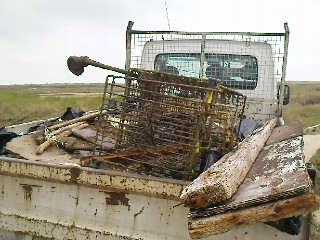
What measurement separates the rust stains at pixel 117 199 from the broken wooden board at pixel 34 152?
0.62 meters

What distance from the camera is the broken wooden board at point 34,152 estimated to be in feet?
10.8

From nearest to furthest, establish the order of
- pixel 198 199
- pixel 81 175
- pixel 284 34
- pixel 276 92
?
pixel 198 199
pixel 81 175
pixel 284 34
pixel 276 92

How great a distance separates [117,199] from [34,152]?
3.88 feet

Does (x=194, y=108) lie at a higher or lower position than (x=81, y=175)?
higher

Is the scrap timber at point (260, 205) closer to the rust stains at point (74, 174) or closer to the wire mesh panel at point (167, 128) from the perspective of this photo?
the wire mesh panel at point (167, 128)

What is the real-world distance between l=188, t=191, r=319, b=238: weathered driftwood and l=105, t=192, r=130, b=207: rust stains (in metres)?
0.98

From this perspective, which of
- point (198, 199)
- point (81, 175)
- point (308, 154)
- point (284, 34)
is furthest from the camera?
point (308, 154)

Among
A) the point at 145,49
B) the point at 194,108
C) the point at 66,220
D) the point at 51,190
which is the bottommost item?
the point at 66,220

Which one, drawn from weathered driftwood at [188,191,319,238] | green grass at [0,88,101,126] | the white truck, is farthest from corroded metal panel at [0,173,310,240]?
green grass at [0,88,101,126]

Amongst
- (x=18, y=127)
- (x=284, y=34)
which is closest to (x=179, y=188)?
(x=284, y=34)

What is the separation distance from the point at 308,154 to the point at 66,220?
10033mm

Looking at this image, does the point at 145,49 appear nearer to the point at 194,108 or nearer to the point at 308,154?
the point at 194,108

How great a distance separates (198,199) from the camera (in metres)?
1.71

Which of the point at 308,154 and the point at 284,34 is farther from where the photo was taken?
the point at 308,154
